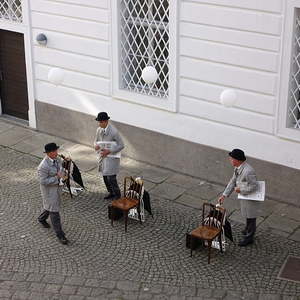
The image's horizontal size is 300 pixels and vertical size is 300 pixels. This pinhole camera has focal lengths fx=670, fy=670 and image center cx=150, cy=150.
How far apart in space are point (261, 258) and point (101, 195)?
3168 mm

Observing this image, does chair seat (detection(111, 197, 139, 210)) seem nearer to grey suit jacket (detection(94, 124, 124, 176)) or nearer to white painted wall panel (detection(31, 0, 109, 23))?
grey suit jacket (detection(94, 124, 124, 176))

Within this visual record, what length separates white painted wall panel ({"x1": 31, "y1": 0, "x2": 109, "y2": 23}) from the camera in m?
12.3

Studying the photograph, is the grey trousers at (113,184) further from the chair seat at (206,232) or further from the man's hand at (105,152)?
Answer: the chair seat at (206,232)

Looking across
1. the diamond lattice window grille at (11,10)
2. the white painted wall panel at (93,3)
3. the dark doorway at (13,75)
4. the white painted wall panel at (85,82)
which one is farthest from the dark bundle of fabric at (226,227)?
the diamond lattice window grille at (11,10)

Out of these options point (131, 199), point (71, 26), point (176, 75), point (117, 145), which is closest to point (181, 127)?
point (176, 75)

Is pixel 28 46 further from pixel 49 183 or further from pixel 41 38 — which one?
pixel 49 183

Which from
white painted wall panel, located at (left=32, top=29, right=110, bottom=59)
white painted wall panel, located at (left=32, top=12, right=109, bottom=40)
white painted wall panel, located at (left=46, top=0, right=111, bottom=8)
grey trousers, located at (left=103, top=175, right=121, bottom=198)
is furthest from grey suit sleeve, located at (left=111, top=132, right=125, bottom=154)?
white painted wall panel, located at (left=46, top=0, right=111, bottom=8)

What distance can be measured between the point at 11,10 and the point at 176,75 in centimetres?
445

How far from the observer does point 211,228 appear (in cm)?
955

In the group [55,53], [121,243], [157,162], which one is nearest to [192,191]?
[157,162]

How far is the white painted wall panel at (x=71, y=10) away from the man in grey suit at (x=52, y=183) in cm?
357

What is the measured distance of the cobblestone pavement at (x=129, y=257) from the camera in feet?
28.9

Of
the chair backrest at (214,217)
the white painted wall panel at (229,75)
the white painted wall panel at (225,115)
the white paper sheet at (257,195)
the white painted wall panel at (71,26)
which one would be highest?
the white painted wall panel at (71,26)

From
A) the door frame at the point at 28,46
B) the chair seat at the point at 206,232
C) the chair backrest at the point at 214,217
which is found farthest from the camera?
the door frame at the point at 28,46
